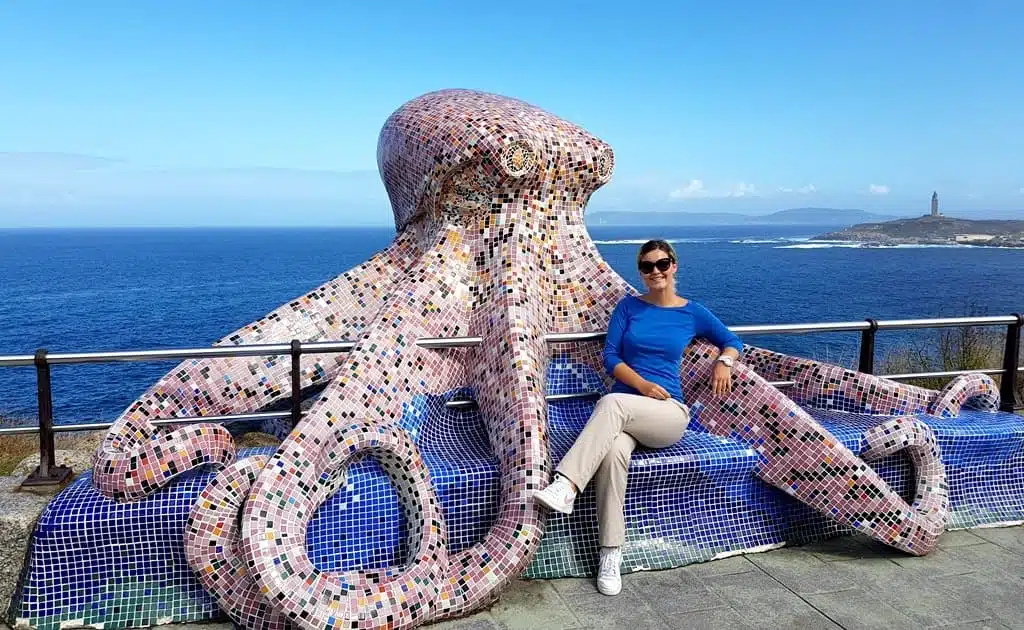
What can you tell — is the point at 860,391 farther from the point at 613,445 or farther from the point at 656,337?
the point at 613,445

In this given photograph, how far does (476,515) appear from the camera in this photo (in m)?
4.31

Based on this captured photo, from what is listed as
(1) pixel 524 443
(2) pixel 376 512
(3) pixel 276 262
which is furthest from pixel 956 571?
(3) pixel 276 262

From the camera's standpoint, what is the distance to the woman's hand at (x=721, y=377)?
4.70 m

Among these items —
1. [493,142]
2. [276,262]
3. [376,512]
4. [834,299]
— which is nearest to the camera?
[376,512]

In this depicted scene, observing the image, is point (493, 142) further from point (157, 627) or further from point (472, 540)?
point (157, 627)

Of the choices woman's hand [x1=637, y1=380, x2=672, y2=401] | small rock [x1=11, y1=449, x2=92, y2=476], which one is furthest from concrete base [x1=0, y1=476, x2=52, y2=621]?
woman's hand [x1=637, y1=380, x2=672, y2=401]

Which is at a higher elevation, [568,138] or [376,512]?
[568,138]

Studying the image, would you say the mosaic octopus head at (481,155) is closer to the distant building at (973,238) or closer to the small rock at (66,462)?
the small rock at (66,462)

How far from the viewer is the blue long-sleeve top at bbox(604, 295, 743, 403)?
4617mm

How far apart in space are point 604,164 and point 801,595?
3.13 m

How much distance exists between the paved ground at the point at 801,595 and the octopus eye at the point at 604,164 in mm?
2759

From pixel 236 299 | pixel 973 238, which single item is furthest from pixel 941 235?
pixel 236 299

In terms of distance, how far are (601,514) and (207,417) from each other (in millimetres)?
2366

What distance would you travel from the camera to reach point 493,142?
5.32 m
